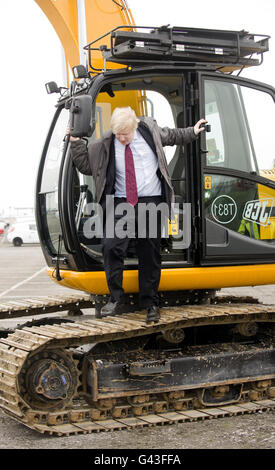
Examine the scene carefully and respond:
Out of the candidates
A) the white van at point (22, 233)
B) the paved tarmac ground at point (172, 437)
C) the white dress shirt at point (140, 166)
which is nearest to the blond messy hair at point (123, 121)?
the white dress shirt at point (140, 166)

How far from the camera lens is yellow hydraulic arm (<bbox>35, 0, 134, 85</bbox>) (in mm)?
8203

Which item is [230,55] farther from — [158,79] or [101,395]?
[101,395]

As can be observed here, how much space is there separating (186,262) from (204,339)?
0.81m

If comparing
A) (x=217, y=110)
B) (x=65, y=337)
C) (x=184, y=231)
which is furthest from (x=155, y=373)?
(x=217, y=110)

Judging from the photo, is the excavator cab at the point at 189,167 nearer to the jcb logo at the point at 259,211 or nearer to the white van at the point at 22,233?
the jcb logo at the point at 259,211

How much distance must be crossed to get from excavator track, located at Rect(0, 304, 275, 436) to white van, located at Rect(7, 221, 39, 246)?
1472 inches

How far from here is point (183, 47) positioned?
21.3 feet

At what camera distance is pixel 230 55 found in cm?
676

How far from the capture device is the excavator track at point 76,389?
18.0 ft

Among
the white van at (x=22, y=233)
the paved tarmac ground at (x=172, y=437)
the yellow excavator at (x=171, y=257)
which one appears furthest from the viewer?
the white van at (x=22, y=233)

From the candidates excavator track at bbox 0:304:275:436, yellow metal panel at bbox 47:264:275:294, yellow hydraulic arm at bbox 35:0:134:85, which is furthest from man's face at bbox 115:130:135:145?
yellow hydraulic arm at bbox 35:0:134:85

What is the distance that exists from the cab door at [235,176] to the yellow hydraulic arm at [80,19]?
6.96 feet

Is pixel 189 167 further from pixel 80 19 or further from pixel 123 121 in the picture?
pixel 80 19

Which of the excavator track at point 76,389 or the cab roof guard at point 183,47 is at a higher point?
the cab roof guard at point 183,47
